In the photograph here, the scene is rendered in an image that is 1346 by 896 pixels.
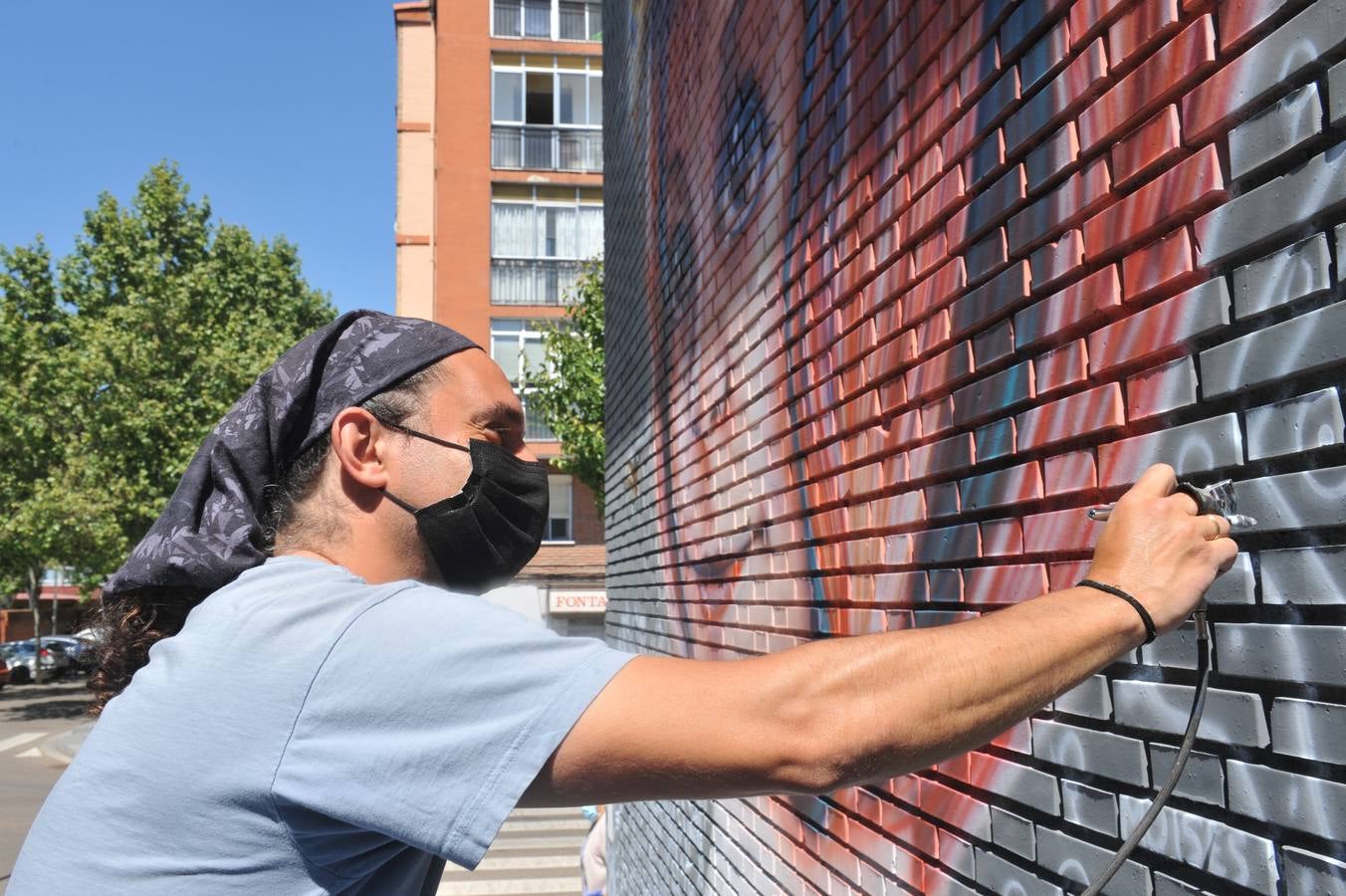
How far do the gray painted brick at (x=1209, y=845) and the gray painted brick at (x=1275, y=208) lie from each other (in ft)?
2.59

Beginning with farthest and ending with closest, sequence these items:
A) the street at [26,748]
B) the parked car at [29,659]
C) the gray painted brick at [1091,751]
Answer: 1. the parked car at [29,659]
2. the street at [26,748]
3. the gray painted brick at [1091,751]

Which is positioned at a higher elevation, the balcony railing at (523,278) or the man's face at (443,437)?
the balcony railing at (523,278)

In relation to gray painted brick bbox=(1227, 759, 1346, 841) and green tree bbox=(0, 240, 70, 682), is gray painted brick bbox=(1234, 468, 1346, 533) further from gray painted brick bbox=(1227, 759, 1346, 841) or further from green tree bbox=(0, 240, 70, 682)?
green tree bbox=(0, 240, 70, 682)

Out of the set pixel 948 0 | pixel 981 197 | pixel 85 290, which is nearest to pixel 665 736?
pixel 981 197

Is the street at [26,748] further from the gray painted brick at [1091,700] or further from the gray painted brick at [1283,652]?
the gray painted brick at [1283,652]

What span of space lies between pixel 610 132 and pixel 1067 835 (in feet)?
23.5

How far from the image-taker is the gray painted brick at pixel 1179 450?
5.30 ft

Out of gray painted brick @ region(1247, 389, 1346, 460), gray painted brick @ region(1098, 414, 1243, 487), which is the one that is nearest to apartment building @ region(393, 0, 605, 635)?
gray painted brick @ region(1098, 414, 1243, 487)

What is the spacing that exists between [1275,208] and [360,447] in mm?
1478

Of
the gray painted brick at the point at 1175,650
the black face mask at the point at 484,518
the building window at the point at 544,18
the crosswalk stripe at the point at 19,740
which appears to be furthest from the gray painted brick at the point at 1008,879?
the building window at the point at 544,18

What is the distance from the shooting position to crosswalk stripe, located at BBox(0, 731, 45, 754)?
72.6 ft

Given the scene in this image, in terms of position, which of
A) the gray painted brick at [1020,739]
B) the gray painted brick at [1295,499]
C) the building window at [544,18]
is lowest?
the gray painted brick at [1020,739]

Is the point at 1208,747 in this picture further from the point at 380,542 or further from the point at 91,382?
the point at 91,382

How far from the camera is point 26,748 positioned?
2194cm
